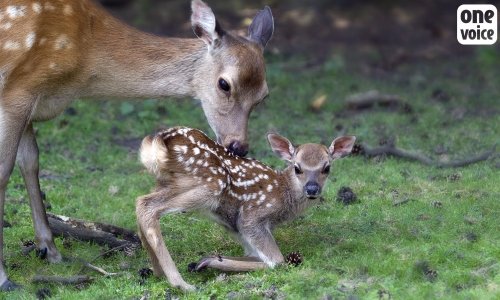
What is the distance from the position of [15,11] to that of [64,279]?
1.96m

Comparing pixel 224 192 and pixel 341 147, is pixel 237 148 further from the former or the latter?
pixel 341 147

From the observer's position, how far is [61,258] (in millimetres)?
7961

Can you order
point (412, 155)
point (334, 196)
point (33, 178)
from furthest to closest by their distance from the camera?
point (412, 155) → point (334, 196) → point (33, 178)

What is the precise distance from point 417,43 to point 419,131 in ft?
15.0

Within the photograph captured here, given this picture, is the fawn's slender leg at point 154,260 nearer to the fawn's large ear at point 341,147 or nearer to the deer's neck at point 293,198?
the deer's neck at point 293,198

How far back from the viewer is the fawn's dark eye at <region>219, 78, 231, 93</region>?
25.8 ft

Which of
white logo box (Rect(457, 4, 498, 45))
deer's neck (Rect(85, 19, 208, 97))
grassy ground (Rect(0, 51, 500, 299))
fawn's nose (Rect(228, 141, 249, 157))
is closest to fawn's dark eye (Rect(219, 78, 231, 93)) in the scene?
deer's neck (Rect(85, 19, 208, 97))

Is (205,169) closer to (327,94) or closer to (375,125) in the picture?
(375,125)

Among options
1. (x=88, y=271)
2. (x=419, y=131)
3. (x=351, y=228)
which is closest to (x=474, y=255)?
(x=351, y=228)

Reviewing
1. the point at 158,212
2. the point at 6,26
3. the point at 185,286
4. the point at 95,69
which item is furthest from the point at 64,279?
the point at 6,26

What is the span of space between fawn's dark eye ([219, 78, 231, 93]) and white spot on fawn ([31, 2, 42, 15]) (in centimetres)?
143

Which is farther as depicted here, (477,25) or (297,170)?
(477,25)

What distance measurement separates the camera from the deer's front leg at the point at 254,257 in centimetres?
721

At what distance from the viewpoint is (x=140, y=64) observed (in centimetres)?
790
